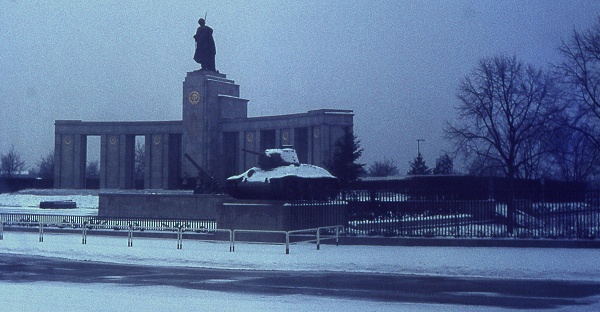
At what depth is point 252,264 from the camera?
19.2 metres

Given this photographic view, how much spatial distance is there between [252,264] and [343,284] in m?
4.86

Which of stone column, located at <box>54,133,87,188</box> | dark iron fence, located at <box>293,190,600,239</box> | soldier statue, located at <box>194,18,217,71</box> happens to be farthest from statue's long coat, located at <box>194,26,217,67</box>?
dark iron fence, located at <box>293,190,600,239</box>

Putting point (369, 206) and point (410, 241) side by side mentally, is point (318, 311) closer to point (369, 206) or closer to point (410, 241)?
point (410, 241)

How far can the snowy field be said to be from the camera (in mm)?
11445

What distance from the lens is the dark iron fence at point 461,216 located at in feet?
73.3

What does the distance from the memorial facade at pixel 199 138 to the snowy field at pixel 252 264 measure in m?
26.5

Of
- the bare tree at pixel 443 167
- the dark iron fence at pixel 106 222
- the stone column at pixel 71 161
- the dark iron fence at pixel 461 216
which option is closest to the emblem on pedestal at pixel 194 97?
the stone column at pixel 71 161

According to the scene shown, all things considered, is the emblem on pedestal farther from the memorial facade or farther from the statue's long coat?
the statue's long coat

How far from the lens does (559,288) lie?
14.4 metres

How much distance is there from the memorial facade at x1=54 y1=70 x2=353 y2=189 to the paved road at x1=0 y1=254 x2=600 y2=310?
33.3 metres

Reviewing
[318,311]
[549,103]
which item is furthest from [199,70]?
[318,311]

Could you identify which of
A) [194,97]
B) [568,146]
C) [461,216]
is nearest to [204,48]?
[194,97]

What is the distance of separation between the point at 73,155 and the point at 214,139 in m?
15.0

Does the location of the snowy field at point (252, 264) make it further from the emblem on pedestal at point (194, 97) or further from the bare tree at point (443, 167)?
the bare tree at point (443, 167)
